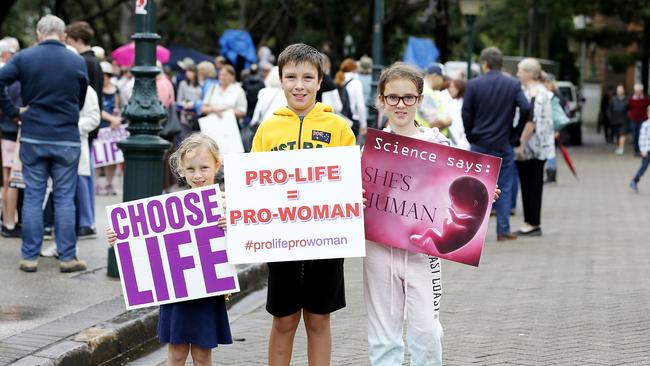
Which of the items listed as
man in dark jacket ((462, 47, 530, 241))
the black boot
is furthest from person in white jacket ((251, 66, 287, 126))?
the black boot

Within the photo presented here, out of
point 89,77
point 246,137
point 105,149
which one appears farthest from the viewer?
point 246,137

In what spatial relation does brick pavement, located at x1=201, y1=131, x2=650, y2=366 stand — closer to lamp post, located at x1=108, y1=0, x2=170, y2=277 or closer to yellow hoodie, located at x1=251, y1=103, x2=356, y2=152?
lamp post, located at x1=108, y1=0, x2=170, y2=277

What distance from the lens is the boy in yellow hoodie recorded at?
5223 mm

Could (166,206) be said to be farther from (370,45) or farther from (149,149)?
(370,45)

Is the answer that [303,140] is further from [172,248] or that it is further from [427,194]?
[172,248]

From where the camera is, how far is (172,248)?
5.41 metres

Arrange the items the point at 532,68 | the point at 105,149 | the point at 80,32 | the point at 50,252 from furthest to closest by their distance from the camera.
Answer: the point at 105,149 < the point at 532,68 < the point at 80,32 < the point at 50,252

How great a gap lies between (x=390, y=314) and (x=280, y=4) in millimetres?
29982

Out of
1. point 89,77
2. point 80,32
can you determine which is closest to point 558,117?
point 89,77

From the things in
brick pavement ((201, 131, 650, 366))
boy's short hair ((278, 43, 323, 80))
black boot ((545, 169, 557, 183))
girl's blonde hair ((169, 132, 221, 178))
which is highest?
boy's short hair ((278, 43, 323, 80))

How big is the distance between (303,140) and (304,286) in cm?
67

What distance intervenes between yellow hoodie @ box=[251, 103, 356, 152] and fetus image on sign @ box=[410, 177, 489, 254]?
56 centimetres

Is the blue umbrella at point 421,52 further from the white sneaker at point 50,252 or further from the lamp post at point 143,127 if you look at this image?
the lamp post at point 143,127

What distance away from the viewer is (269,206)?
5113 mm
